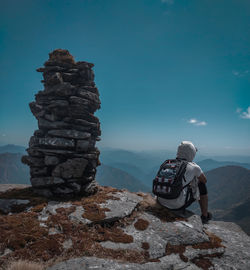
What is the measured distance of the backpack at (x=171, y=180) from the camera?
857 cm

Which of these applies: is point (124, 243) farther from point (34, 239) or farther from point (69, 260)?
point (34, 239)

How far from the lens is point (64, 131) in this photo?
562 inches

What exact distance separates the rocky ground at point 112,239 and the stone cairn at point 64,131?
10.1 ft

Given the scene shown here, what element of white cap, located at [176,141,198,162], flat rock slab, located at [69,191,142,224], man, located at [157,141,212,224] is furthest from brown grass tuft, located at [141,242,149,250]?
white cap, located at [176,141,198,162]

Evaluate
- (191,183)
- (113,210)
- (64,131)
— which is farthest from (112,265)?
(64,131)

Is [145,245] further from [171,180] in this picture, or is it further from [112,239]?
[171,180]

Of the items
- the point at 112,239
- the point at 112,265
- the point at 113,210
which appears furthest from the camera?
the point at 113,210

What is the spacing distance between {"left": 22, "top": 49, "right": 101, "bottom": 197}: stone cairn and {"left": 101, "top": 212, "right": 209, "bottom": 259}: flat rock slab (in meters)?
6.95

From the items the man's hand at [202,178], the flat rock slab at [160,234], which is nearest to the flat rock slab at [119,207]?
the flat rock slab at [160,234]

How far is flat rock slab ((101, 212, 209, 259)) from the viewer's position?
6.62 metres

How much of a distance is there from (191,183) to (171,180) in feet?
4.85

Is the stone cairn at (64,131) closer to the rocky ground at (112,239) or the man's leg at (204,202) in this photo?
the rocky ground at (112,239)

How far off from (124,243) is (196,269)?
285cm

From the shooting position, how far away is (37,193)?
42.7 ft
